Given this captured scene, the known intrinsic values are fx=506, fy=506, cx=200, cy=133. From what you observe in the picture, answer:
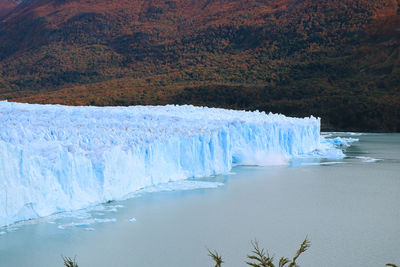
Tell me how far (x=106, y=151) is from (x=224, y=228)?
2013 millimetres

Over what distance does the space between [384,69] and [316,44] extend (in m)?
5.49

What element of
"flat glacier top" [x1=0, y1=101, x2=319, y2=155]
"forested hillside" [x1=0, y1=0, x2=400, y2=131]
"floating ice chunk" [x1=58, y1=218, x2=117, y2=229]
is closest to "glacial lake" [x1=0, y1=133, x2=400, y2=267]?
"floating ice chunk" [x1=58, y1=218, x2=117, y2=229]

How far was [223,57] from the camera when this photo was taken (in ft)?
128

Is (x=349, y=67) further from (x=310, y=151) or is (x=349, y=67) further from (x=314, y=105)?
(x=310, y=151)

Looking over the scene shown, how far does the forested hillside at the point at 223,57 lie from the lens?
106 feet

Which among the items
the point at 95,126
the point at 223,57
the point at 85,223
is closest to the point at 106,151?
the point at 85,223

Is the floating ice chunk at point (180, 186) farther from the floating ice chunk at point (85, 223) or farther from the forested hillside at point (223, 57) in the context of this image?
the forested hillside at point (223, 57)

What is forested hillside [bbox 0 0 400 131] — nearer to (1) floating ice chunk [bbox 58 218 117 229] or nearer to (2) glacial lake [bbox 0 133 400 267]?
(2) glacial lake [bbox 0 133 400 267]

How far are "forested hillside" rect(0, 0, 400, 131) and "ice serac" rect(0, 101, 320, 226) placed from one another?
19.1 metres

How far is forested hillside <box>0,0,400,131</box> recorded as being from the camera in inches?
1267

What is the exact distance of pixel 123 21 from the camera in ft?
155

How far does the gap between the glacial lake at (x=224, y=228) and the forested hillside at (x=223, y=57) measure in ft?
73.7

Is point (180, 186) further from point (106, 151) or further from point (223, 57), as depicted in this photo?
point (223, 57)

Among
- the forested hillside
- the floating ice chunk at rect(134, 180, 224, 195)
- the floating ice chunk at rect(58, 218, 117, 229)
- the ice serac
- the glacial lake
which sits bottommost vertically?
the glacial lake
